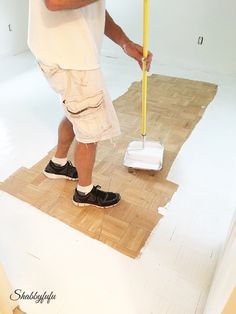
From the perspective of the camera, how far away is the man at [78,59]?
962 mm

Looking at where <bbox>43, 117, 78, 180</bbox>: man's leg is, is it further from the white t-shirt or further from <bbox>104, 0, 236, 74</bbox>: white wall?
<bbox>104, 0, 236, 74</bbox>: white wall

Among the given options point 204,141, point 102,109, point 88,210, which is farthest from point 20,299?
point 204,141

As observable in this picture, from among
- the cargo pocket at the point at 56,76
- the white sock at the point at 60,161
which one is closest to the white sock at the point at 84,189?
the white sock at the point at 60,161

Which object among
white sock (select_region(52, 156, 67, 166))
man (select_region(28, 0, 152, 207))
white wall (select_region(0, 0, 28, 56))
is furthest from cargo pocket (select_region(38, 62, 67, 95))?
white wall (select_region(0, 0, 28, 56))

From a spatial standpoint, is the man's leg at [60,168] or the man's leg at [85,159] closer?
the man's leg at [85,159]

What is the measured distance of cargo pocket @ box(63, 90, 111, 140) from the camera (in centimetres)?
109

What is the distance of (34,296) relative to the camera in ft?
3.34

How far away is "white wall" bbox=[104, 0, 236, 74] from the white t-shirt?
6.91 ft

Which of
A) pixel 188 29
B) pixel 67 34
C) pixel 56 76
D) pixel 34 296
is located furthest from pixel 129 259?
pixel 188 29

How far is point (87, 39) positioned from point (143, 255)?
0.88m

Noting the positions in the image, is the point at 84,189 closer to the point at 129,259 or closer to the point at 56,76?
the point at 129,259

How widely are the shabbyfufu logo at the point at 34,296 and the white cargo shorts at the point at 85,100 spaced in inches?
24.1

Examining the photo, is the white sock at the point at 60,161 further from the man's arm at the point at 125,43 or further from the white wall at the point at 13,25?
the white wall at the point at 13,25

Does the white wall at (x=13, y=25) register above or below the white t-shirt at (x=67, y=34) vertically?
below
